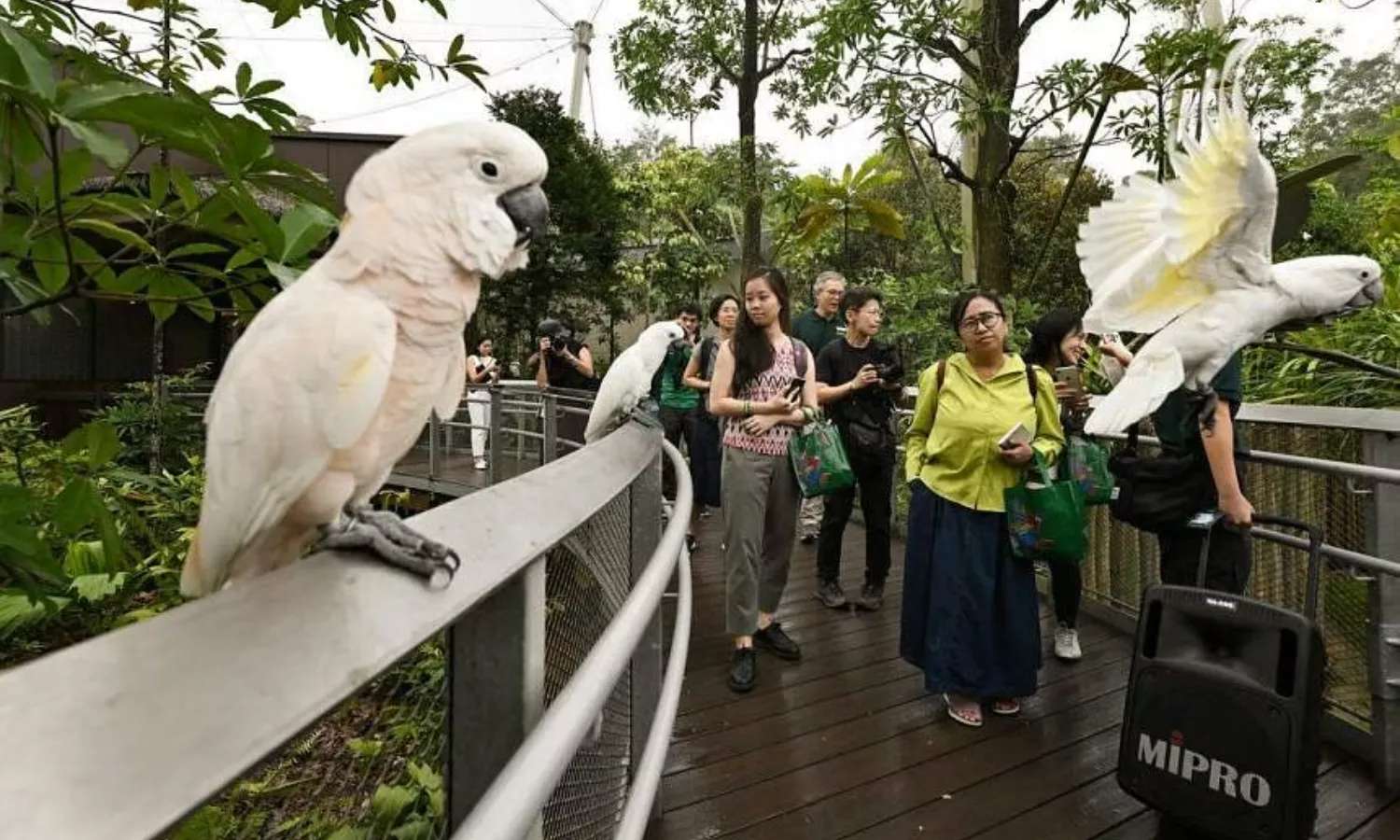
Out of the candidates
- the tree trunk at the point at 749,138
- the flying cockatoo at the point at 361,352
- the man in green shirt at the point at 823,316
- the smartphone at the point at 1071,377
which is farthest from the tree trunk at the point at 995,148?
the flying cockatoo at the point at 361,352

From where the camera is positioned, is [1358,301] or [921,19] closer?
[1358,301]

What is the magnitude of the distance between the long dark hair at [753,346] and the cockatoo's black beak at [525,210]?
1996mm

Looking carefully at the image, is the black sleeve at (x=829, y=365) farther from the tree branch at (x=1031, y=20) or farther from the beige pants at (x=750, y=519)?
the tree branch at (x=1031, y=20)

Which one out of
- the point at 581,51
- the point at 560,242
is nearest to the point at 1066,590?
the point at 560,242

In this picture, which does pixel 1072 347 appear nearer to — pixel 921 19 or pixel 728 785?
pixel 728 785

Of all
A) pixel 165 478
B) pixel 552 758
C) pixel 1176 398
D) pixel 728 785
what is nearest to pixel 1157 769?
pixel 1176 398

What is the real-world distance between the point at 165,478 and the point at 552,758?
6091mm

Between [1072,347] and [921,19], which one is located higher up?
[921,19]

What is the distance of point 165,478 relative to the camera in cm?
554

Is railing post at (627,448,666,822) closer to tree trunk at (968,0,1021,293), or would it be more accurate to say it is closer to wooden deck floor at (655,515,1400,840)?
wooden deck floor at (655,515,1400,840)

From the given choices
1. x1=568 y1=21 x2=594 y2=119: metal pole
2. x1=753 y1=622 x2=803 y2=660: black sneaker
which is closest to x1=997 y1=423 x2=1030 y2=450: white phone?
x1=753 y1=622 x2=803 y2=660: black sneaker

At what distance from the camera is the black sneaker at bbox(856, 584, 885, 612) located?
413cm

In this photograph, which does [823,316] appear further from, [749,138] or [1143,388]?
[749,138]

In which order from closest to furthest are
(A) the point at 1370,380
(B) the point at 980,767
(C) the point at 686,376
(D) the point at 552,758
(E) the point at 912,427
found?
1. (D) the point at 552,758
2. (B) the point at 980,767
3. (E) the point at 912,427
4. (A) the point at 1370,380
5. (C) the point at 686,376
